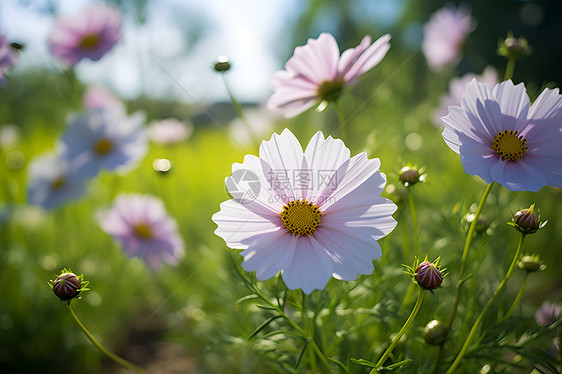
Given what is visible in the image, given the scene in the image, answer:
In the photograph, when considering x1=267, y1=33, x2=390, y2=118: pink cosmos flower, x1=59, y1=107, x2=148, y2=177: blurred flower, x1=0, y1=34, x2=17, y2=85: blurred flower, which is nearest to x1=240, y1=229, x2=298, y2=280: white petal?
x1=267, y1=33, x2=390, y2=118: pink cosmos flower

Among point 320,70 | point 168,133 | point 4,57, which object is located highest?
point 168,133

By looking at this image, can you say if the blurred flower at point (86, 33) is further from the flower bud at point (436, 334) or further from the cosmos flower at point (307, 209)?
the flower bud at point (436, 334)

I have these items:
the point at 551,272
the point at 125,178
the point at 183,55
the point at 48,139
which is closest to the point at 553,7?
the point at 551,272

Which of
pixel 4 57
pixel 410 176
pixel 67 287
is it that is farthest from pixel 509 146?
pixel 4 57

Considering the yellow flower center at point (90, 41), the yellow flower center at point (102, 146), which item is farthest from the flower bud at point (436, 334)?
the yellow flower center at point (90, 41)

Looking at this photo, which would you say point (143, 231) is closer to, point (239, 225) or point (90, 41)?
point (90, 41)
